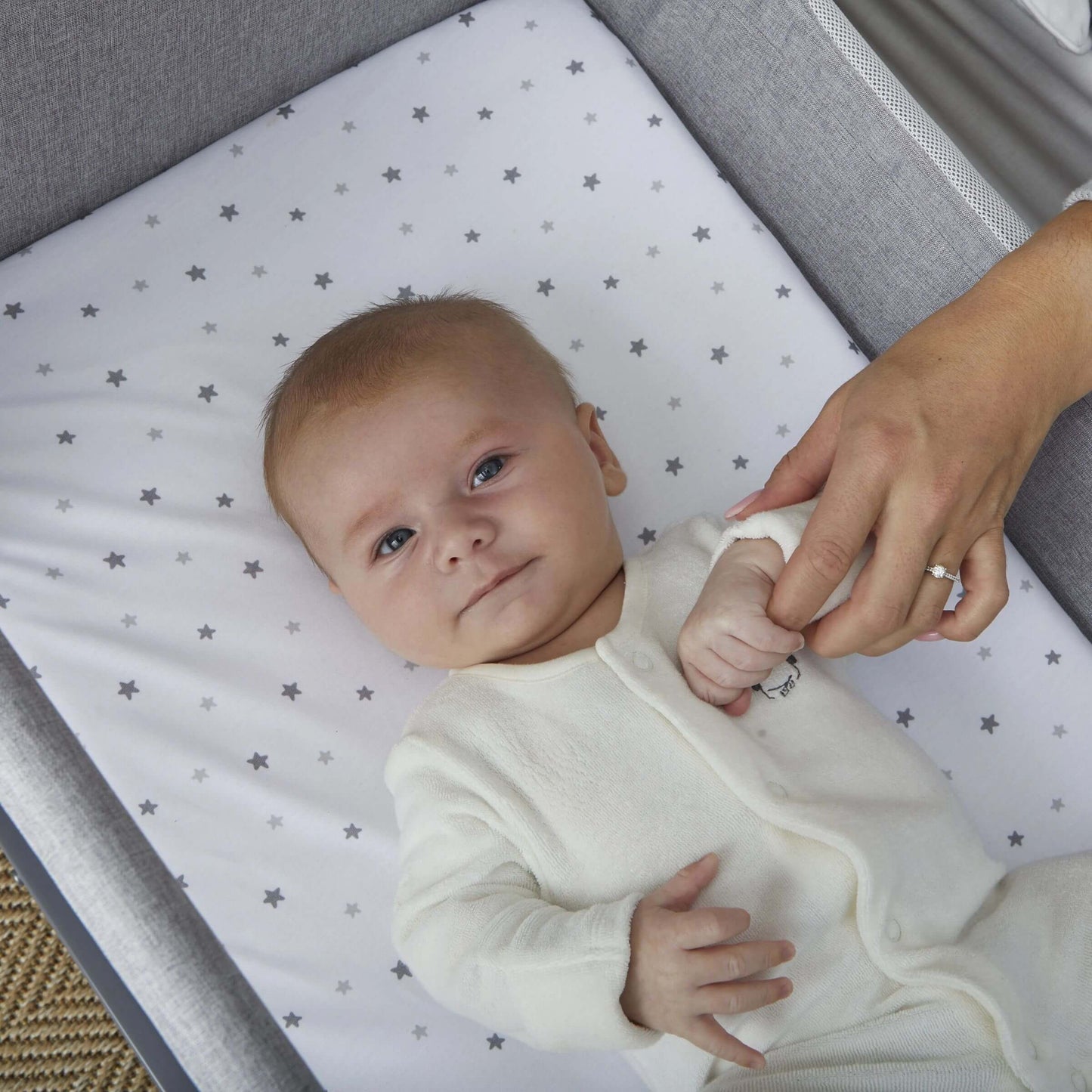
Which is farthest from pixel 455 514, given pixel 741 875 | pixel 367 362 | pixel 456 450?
pixel 741 875

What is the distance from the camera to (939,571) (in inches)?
40.0

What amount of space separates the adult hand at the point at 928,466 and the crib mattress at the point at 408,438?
224 millimetres

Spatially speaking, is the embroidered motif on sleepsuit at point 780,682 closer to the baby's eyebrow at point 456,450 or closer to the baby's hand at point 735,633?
the baby's hand at point 735,633

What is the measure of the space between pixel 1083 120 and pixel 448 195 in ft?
2.82

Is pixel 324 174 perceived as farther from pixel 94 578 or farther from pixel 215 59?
pixel 94 578

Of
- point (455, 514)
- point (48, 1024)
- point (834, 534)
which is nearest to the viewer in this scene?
point (834, 534)

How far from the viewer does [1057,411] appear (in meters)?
1.14

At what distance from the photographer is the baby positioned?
96cm

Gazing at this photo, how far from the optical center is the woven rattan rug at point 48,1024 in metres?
1.54

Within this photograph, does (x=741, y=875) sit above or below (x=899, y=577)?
below

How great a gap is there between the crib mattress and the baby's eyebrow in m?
0.19

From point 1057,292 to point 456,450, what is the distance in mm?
618

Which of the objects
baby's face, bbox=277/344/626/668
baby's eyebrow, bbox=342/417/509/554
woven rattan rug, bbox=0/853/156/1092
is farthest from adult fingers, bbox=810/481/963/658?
woven rattan rug, bbox=0/853/156/1092

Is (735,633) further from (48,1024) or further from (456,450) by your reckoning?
(48,1024)
